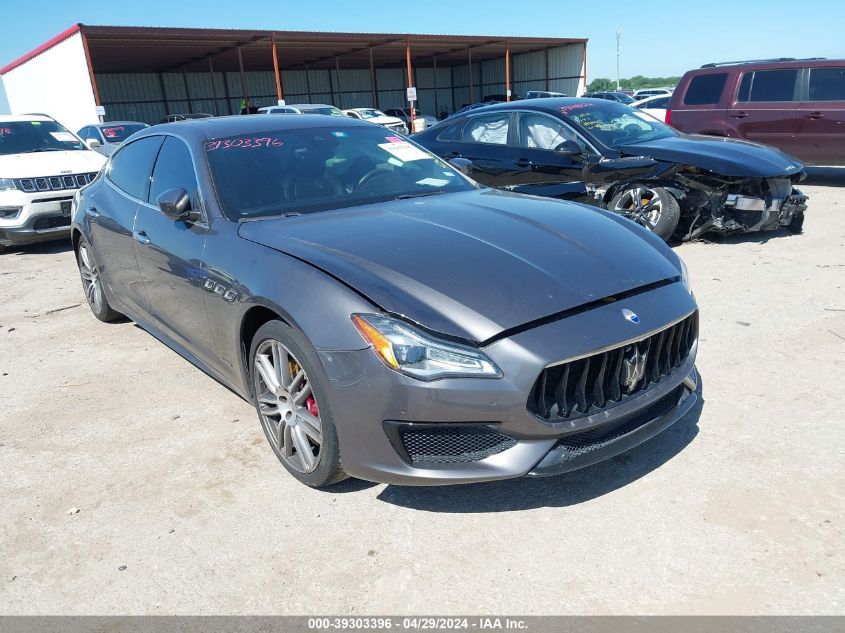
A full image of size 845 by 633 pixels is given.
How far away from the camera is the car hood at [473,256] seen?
245cm

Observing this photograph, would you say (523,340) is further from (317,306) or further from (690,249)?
(690,249)

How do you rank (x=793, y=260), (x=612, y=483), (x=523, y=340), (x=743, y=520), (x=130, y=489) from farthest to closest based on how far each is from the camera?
(x=793, y=260), (x=130, y=489), (x=612, y=483), (x=743, y=520), (x=523, y=340)

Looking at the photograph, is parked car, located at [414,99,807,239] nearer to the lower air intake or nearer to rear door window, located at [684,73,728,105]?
rear door window, located at [684,73,728,105]

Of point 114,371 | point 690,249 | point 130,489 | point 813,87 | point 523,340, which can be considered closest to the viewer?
point 523,340

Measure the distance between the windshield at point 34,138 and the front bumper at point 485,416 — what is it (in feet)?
28.9

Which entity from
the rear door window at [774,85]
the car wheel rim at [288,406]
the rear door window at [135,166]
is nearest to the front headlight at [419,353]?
the car wheel rim at [288,406]

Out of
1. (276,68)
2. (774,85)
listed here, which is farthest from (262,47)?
(774,85)

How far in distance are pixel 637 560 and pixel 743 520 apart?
19.3 inches

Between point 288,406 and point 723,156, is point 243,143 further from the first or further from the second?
point 723,156

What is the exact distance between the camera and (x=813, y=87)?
380 inches

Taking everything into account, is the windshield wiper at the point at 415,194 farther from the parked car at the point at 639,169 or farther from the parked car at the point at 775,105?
the parked car at the point at 775,105

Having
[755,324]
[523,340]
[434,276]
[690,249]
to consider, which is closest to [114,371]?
[434,276]

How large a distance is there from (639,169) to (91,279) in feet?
16.7

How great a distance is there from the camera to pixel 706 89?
10.4 meters
